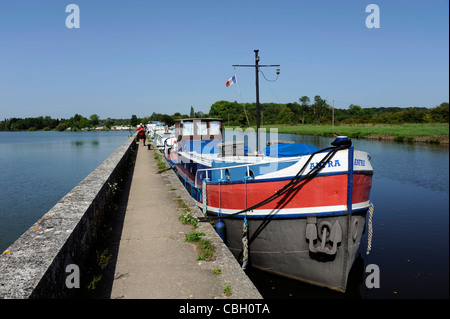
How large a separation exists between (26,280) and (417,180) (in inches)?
796

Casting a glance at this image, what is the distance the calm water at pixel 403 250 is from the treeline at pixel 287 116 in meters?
5.62

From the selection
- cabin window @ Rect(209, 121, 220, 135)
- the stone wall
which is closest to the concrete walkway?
the stone wall

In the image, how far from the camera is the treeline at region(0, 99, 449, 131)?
60.2 metres

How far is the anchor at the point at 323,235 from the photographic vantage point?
20.6ft

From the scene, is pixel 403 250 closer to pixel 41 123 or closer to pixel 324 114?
pixel 324 114

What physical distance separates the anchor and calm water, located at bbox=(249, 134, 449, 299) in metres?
1.11

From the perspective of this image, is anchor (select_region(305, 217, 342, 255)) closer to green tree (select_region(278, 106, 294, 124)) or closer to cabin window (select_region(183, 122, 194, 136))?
cabin window (select_region(183, 122, 194, 136))

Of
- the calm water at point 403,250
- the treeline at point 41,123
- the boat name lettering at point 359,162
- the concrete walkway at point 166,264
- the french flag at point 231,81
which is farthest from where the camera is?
the treeline at point 41,123

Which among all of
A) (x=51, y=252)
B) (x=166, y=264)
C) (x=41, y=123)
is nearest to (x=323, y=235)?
(x=166, y=264)

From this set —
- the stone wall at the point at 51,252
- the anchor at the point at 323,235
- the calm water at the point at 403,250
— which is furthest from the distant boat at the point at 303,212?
the stone wall at the point at 51,252

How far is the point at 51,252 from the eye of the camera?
3496 millimetres

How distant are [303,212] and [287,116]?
93.5m

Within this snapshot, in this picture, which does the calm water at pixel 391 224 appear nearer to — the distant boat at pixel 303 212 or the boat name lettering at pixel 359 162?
the distant boat at pixel 303 212
